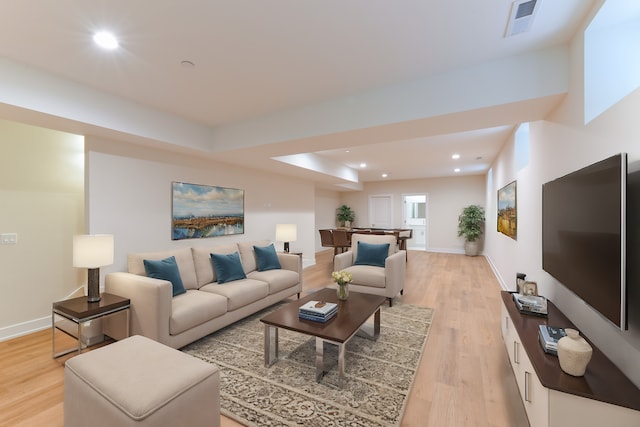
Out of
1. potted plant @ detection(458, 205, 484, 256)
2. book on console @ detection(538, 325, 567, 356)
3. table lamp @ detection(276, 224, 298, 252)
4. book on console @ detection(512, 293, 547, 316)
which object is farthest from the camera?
A: potted plant @ detection(458, 205, 484, 256)

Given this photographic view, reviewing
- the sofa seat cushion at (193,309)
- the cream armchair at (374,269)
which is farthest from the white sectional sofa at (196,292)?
the cream armchair at (374,269)

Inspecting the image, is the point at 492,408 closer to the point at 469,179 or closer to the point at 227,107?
the point at 227,107

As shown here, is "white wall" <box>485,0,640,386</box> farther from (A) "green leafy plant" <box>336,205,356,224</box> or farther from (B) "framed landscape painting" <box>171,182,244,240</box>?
(A) "green leafy plant" <box>336,205,356,224</box>

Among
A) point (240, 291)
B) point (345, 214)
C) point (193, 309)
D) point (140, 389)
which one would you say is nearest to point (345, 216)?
point (345, 214)

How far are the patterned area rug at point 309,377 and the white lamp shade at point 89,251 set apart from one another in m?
1.18

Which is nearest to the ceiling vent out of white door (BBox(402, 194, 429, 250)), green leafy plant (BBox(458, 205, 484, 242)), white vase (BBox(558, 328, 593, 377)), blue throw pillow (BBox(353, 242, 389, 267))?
white vase (BBox(558, 328, 593, 377))

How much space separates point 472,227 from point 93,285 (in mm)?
8558

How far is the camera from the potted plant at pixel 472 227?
8117mm

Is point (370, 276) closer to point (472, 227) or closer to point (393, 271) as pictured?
point (393, 271)

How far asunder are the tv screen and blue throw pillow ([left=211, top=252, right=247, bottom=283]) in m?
3.20

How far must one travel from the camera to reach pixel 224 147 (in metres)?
3.76

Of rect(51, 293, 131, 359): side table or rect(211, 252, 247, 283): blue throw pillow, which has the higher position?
rect(211, 252, 247, 283): blue throw pillow

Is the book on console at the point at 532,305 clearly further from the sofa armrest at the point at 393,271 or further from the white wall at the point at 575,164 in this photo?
the sofa armrest at the point at 393,271

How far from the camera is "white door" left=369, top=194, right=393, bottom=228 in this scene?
9.96 meters
